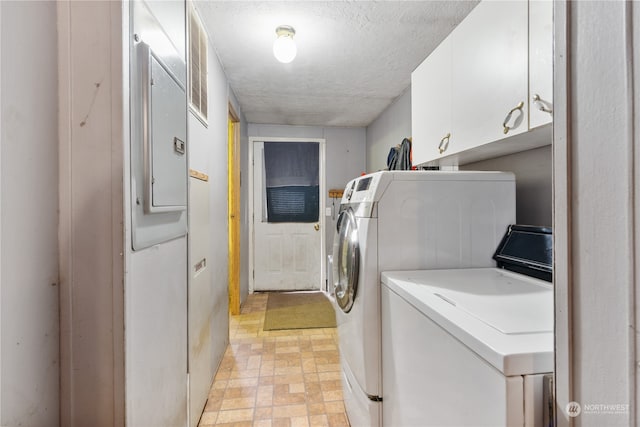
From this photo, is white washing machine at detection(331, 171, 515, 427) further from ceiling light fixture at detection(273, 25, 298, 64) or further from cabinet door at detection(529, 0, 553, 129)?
ceiling light fixture at detection(273, 25, 298, 64)

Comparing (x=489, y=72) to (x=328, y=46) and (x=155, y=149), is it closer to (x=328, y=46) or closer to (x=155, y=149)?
(x=328, y=46)

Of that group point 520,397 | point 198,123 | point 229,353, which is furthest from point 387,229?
point 229,353

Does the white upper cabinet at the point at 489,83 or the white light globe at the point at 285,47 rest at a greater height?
the white light globe at the point at 285,47

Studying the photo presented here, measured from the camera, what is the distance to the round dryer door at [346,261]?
1385 mm

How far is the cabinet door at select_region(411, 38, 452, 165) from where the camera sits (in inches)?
60.5

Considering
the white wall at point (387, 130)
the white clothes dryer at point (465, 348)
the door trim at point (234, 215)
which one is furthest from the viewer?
the door trim at point (234, 215)

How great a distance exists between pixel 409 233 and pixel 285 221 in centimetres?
288

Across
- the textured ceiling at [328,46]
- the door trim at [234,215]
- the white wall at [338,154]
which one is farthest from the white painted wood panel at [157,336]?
the white wall at [338,154]

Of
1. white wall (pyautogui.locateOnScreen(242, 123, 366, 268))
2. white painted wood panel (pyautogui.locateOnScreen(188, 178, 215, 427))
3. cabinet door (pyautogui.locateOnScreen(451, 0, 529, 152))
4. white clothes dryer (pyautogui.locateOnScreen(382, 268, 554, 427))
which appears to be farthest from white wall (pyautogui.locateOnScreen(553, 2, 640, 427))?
white wall (pyautogui.locateOnScreen(242, 123, 366, 268))

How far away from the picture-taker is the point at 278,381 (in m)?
2.01

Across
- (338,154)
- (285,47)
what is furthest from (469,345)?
(338,154)

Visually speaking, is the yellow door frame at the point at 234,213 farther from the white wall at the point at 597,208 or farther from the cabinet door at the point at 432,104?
the white wall at the point at 597,208

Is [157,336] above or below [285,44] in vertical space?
below

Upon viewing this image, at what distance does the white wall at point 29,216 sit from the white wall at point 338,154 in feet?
11.2
